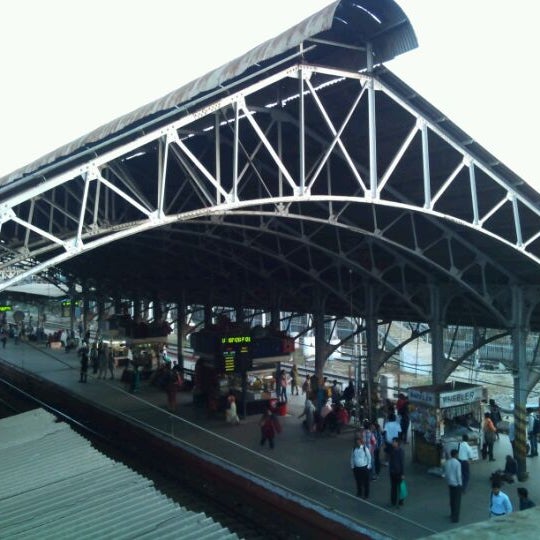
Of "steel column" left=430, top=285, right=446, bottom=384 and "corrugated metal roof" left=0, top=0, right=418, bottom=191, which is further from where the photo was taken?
"steel column" left=430, top=285, right=446, bottom=384

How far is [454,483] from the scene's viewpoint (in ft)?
34.6

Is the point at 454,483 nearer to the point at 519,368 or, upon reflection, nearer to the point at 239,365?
the point at 519,368

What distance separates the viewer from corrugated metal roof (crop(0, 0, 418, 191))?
9648 millimetres

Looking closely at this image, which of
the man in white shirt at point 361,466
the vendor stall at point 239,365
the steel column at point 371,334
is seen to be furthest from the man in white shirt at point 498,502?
the vendor stall at point 239,365

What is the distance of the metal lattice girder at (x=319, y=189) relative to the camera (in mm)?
9898

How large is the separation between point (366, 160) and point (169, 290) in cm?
1893

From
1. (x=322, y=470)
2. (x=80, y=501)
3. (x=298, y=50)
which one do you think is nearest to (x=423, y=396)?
(x=322, y=470)

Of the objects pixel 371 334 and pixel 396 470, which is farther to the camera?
pixel 371 334

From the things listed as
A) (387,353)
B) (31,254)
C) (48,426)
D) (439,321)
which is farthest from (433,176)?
(48,426)

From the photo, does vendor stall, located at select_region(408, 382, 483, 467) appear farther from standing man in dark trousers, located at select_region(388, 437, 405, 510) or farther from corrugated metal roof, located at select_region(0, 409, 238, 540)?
corrugated metal roof, located at select_region(0, 409, 238, 540)

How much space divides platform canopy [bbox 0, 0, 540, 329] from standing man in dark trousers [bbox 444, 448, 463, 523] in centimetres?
507

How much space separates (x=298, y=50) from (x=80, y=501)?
805 cm

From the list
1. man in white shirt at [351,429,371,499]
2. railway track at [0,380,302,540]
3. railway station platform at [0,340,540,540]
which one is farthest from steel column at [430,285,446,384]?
railway track at [0,380,302,540]

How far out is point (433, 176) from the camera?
47.9 ft
